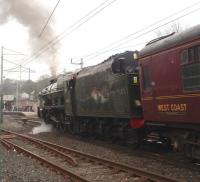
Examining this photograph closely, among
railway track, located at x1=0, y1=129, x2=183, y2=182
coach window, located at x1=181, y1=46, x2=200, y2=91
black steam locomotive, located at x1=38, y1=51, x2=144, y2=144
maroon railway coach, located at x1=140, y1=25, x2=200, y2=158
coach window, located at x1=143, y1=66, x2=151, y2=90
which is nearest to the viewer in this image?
railway track, located at x1=0, y1=129, x2=183, y2=182

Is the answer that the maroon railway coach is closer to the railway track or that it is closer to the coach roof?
the coach roof

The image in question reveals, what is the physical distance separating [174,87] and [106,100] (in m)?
5.73

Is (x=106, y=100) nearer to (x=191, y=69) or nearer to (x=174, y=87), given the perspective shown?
(x=174, y=87)

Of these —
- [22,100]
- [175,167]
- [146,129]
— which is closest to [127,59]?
[146,129]

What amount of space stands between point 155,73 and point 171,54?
3.27ft

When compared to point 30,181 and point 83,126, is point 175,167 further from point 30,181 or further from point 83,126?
point 83,126

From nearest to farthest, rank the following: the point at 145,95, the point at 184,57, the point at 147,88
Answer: the point at 184,57 → the point at 147,88 → the point at 145,95

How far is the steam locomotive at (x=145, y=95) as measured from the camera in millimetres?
10391

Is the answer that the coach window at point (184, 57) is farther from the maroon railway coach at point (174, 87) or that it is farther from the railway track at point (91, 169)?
the railway track at point (91, 169)

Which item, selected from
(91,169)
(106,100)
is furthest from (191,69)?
(106,100)

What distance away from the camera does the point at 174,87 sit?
10867 mm

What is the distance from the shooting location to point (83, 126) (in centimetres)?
2045

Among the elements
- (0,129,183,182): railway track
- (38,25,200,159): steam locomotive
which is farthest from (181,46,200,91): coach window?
(0,129,183,182): railway track

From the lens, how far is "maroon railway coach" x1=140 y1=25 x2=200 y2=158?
10156mm
